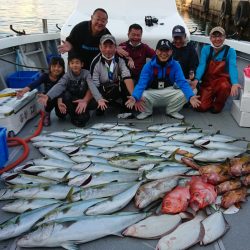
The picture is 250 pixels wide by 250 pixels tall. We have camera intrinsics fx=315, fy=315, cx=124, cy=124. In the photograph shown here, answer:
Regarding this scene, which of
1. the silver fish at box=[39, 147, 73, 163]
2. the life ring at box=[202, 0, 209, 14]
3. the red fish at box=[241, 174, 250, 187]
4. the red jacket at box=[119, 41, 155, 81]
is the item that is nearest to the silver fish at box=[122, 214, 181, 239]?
the red fish at box=[241, 174, 250, 187]

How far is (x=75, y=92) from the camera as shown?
473 centimetres

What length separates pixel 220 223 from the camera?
2.49 m

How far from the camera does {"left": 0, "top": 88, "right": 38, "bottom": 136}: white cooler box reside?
4125 mm

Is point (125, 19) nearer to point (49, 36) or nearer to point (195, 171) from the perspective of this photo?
point (49, 36)

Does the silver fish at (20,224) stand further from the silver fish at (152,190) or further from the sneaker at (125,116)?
the sneaker at (125,116)

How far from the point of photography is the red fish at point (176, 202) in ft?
8.46

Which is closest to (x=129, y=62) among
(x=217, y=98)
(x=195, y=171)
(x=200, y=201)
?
(x=217, y=98)

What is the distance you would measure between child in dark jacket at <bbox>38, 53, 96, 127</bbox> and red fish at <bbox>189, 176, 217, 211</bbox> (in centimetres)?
229

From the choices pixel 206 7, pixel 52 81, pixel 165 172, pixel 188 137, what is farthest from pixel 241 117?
pixel 206 7

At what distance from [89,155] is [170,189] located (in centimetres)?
114

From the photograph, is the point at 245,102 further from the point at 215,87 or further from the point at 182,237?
the point at 182,237

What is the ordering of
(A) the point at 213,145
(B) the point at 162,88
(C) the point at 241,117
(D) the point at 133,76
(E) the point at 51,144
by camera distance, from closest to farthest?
1. (A) the point at 213,145
2. (E) the point at 51,144
3. (C) the point at 241,117
4. (B) the point at 162,88
5. (D) the point at 133,76

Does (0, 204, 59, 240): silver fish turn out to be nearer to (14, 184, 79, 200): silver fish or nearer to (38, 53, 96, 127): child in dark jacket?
(14, 184, 79, 200): silver fish

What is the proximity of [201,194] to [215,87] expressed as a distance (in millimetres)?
2901
